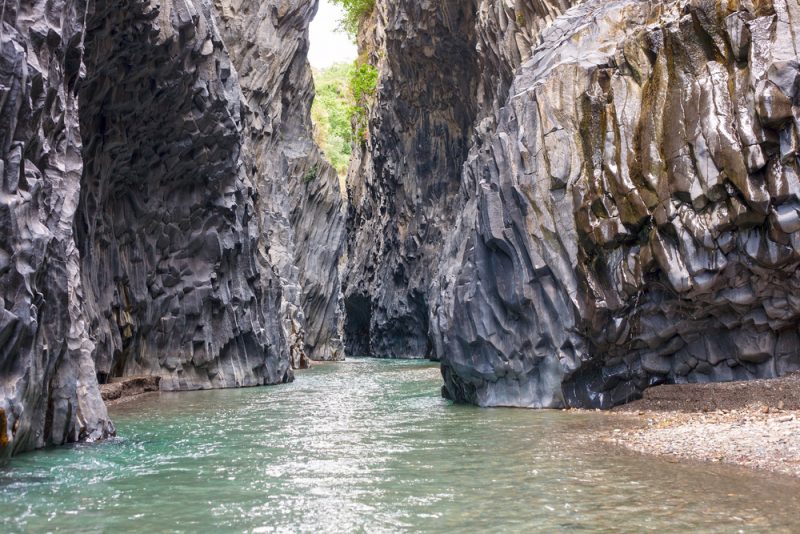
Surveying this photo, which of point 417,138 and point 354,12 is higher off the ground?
point 354,12

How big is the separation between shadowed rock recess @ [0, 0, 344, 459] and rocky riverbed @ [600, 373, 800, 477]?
8.72 meters

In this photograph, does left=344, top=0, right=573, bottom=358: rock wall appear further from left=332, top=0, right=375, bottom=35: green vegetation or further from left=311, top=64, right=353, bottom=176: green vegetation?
left=311, top=64, right=353, bottom=176: green vegetation

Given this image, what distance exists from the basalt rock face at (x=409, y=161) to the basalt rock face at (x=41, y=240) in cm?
2392

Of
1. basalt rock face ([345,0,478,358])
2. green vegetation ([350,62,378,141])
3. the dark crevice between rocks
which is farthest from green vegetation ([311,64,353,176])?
the dark crevice between rocks

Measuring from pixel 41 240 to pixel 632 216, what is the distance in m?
11.2

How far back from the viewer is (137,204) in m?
24.2

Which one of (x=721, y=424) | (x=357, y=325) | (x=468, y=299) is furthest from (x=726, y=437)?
(x=357, y=325)

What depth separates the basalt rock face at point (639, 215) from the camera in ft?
48.1

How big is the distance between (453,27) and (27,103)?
95.7ft

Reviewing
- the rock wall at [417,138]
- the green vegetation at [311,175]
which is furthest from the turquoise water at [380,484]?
the green vegetation at [311,175]

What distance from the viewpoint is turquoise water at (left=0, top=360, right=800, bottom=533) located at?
23.0ft

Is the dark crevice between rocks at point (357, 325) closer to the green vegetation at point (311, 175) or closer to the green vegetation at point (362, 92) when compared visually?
the green vegetation at point (362, 92)

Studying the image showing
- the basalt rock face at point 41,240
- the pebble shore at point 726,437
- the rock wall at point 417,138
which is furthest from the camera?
the rock wall at point 417,138

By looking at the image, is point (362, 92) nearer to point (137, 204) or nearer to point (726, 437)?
point (137, 204)
